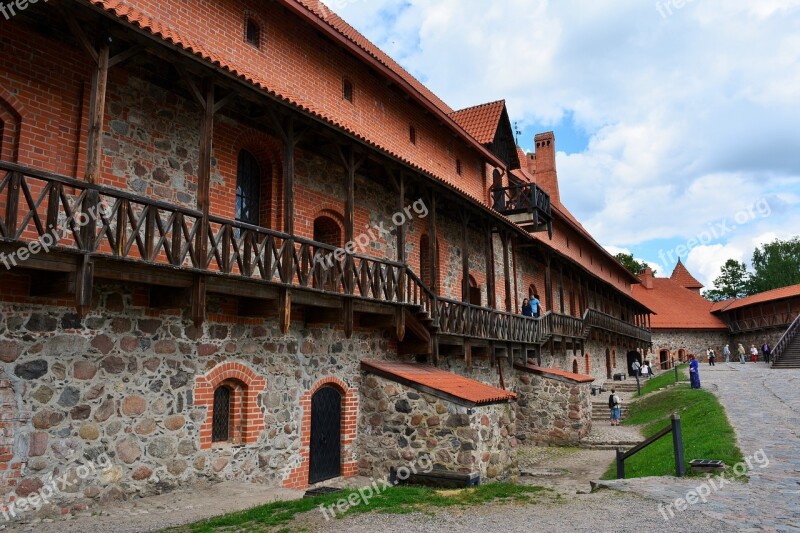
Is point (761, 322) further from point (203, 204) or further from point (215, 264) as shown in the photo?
point (203, 204)

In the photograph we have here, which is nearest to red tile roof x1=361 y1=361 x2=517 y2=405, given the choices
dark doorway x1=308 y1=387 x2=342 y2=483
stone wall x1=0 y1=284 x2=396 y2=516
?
dark doorway x1=308 y1=387 x2=342 y2=483

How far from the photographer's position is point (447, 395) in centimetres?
1005

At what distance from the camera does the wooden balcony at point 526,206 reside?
1938cm

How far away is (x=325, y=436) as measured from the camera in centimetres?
1020

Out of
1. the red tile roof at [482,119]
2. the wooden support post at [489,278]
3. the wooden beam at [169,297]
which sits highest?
the red tile roof at [482,119]

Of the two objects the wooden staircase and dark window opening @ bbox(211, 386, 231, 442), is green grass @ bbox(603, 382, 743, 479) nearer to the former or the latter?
dark window opening @ bbox(211, 386, 231, 442)

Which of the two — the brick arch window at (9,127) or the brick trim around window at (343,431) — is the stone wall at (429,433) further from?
the brick arch window at (9,127)

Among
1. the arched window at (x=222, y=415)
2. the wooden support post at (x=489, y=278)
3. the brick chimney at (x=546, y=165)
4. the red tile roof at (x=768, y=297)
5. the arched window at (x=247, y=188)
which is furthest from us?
the red tile roof at (x=768, y=297)

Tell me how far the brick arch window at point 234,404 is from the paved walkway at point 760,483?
5.21m

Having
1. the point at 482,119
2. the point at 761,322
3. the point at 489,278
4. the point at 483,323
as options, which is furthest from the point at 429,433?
the point at 761,322

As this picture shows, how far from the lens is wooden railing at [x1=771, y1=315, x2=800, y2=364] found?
105 ft

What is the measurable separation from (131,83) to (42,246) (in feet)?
10.7

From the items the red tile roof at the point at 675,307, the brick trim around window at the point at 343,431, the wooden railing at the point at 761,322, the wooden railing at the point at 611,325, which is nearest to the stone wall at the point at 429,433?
the brick trim around window at the point at 343,431

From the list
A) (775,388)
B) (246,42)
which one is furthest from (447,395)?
(775,388)
